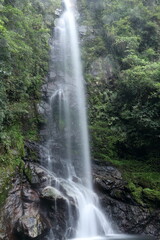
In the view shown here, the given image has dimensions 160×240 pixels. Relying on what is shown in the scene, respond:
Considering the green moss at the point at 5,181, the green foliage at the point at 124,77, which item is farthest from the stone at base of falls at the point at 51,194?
the green foliage at the point at 124,77

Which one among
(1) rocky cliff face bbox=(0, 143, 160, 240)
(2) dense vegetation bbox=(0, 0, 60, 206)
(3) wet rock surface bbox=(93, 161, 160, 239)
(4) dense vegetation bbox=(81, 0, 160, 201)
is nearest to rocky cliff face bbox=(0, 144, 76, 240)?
(1) rocky cliff face bbox=(0, 143, 160, 240)

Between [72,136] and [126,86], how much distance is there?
4444 millimetres

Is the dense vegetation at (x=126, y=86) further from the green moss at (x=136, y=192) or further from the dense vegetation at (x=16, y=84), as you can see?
the dense vegetation at (x=16, y=84)

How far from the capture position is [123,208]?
841 centimetres

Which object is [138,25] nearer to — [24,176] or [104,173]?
[104,173]

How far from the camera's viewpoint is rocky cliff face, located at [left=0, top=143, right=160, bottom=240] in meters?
6.85

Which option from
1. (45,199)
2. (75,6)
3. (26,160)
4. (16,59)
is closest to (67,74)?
(16,59)

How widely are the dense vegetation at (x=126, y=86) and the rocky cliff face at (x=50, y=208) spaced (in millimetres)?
956

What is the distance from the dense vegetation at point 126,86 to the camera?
1033cm

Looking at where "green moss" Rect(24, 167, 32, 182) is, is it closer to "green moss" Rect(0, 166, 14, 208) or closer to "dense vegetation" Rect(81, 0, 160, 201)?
"green moss" Rect(0, 166, 14, 208)

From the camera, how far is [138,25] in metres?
17.5

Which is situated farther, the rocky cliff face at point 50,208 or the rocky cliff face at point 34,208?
the rocky cliff face at point 50,208

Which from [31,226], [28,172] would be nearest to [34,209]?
[31,226]

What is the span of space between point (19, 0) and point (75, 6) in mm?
15032
